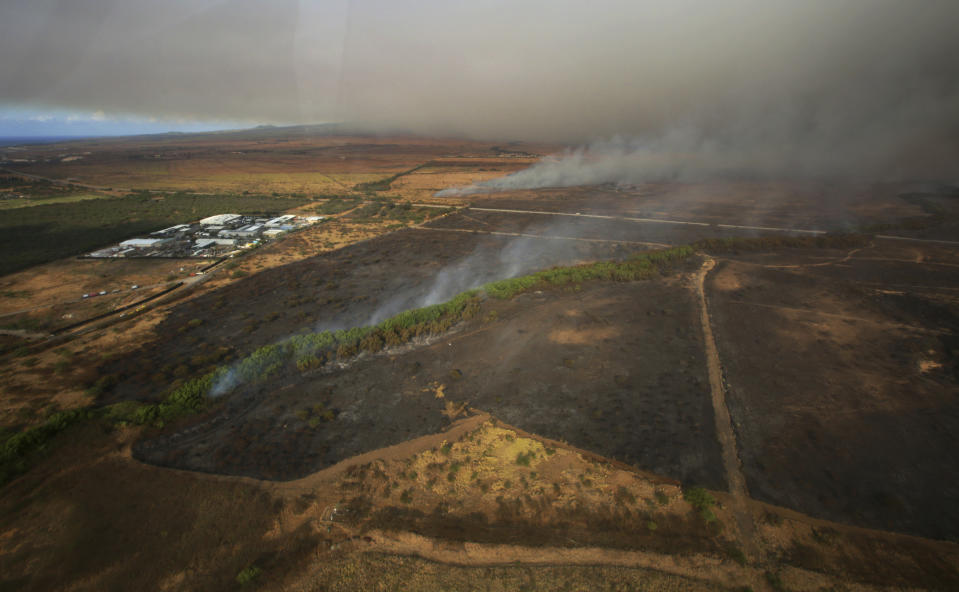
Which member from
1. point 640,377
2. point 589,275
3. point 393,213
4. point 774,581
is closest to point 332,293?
point 589,275

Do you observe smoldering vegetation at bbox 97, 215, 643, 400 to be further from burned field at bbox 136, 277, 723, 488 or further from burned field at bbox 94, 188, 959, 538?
burned field at bbox 136, 277, 723, 488

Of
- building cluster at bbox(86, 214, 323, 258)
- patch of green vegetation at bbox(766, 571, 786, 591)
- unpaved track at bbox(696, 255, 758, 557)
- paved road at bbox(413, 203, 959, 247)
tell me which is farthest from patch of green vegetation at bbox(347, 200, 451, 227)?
patch of green vegetation at bbox(766, 571, 786, 591)

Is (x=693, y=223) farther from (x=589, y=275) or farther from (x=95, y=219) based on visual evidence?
(x=95, y=219)

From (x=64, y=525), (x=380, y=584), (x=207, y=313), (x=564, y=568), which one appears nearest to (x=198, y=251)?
(x=207, y=313)

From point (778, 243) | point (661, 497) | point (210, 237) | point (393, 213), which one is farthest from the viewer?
point (393, 213)

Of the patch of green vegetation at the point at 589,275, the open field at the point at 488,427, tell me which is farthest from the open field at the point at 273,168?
the open field at the point at 488,427
